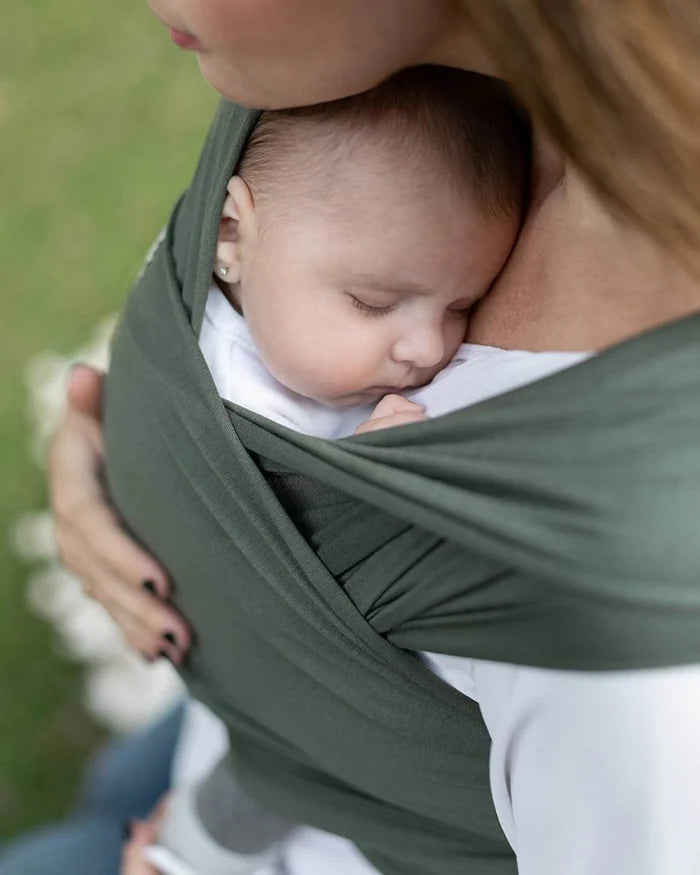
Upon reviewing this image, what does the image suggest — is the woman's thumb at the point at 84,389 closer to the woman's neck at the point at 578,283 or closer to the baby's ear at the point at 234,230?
the baby's ear at the point at 234,230

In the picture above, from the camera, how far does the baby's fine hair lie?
26.1 inches

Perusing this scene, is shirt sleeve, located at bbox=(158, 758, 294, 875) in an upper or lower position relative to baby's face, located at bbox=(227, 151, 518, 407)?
lower

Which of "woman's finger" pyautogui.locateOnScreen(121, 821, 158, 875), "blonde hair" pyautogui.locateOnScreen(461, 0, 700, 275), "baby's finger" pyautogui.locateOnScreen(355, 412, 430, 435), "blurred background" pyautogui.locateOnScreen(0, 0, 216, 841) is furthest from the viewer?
"blurred background" pyautogui.locateOnScreen(0, 0, 216, 841)

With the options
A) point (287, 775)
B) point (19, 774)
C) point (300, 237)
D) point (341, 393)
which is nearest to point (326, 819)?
point (287, 775)

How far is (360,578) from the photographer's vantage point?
0.62m

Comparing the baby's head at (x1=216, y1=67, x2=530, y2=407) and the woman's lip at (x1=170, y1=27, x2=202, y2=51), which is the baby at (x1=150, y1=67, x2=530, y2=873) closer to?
the baby's head at (x1=216, y1=67, x2=530, y2=407)

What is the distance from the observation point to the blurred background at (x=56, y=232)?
1573mm

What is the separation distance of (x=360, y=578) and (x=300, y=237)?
24cm

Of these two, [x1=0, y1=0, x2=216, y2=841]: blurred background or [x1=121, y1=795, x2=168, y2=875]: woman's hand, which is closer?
[x1=121, y1=795, x2=168, y2=875]: woman's hand

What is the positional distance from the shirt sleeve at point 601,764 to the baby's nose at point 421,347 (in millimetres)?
216

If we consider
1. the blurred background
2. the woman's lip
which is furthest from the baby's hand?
the blurred background

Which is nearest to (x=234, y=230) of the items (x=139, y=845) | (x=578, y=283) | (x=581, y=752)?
(x=578, y=283)

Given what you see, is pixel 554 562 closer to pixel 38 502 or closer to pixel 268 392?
pixel 268 392

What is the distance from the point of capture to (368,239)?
0.68 m
